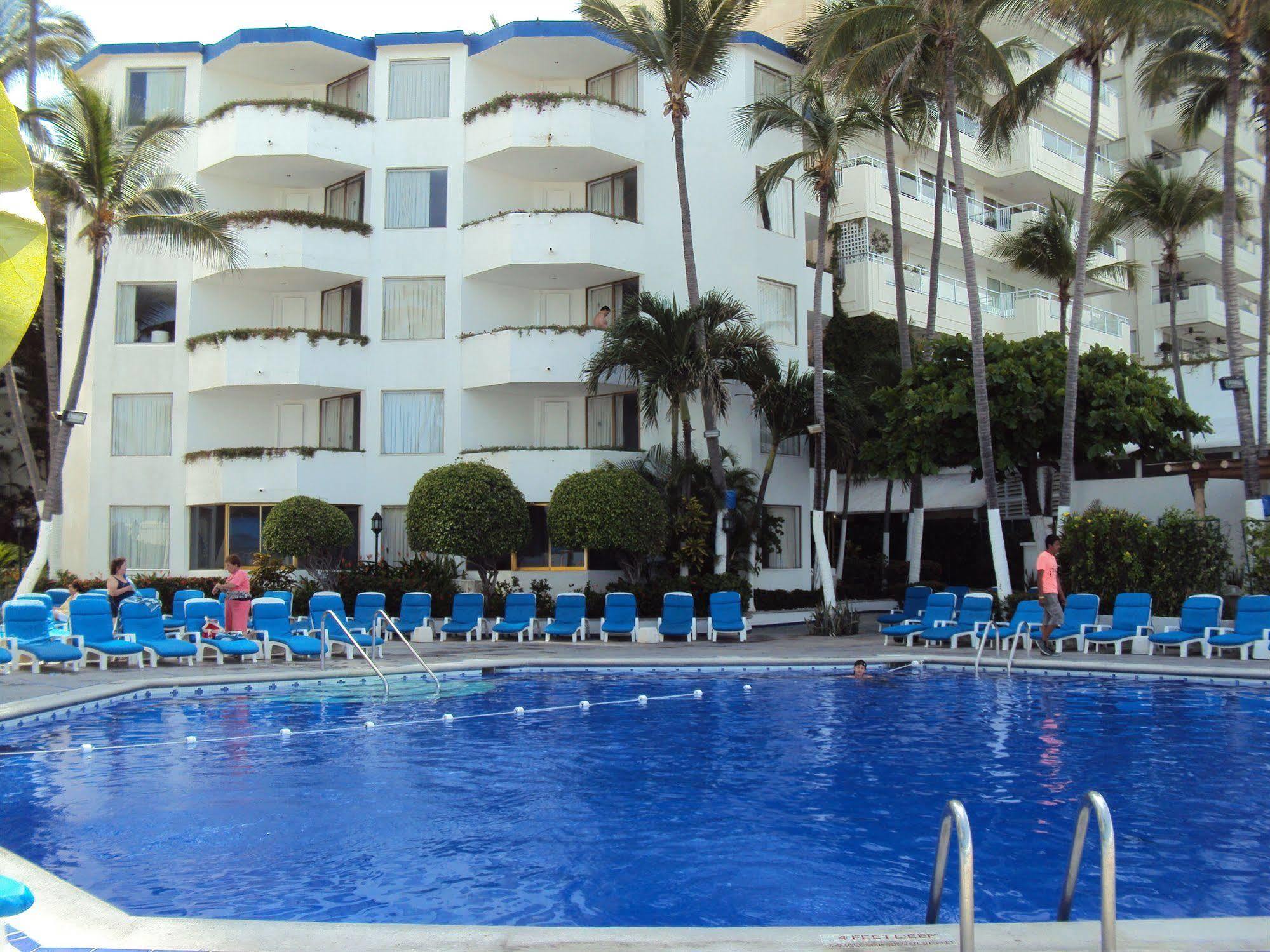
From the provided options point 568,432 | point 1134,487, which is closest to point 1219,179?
point 1134,487

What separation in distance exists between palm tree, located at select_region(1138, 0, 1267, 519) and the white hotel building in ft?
34.5

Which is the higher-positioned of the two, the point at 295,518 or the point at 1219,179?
the point at 1219,179

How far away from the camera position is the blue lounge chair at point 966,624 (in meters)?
21.9

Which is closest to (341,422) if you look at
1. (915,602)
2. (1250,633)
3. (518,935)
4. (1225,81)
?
(915,602)

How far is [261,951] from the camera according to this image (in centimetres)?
512

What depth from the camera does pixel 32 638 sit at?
17312 mm

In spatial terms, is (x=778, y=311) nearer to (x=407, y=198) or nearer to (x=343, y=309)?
(x=407, y=198)

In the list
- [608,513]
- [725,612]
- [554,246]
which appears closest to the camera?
[725,612]

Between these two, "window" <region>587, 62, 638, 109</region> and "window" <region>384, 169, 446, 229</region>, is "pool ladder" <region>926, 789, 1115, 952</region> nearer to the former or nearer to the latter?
"window" <region>587, 62, 638, 109</region>

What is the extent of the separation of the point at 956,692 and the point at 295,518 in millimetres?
15993

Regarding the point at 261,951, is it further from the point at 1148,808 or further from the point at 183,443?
the point at 183,443

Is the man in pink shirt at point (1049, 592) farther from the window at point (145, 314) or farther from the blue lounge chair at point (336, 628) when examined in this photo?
the window at point (145, 314)

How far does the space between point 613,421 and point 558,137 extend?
743 cm

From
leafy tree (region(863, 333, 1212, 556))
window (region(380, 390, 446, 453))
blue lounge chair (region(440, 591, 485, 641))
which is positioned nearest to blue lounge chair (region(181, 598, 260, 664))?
blue lounge chair (region(440, 591, 485, 641))
